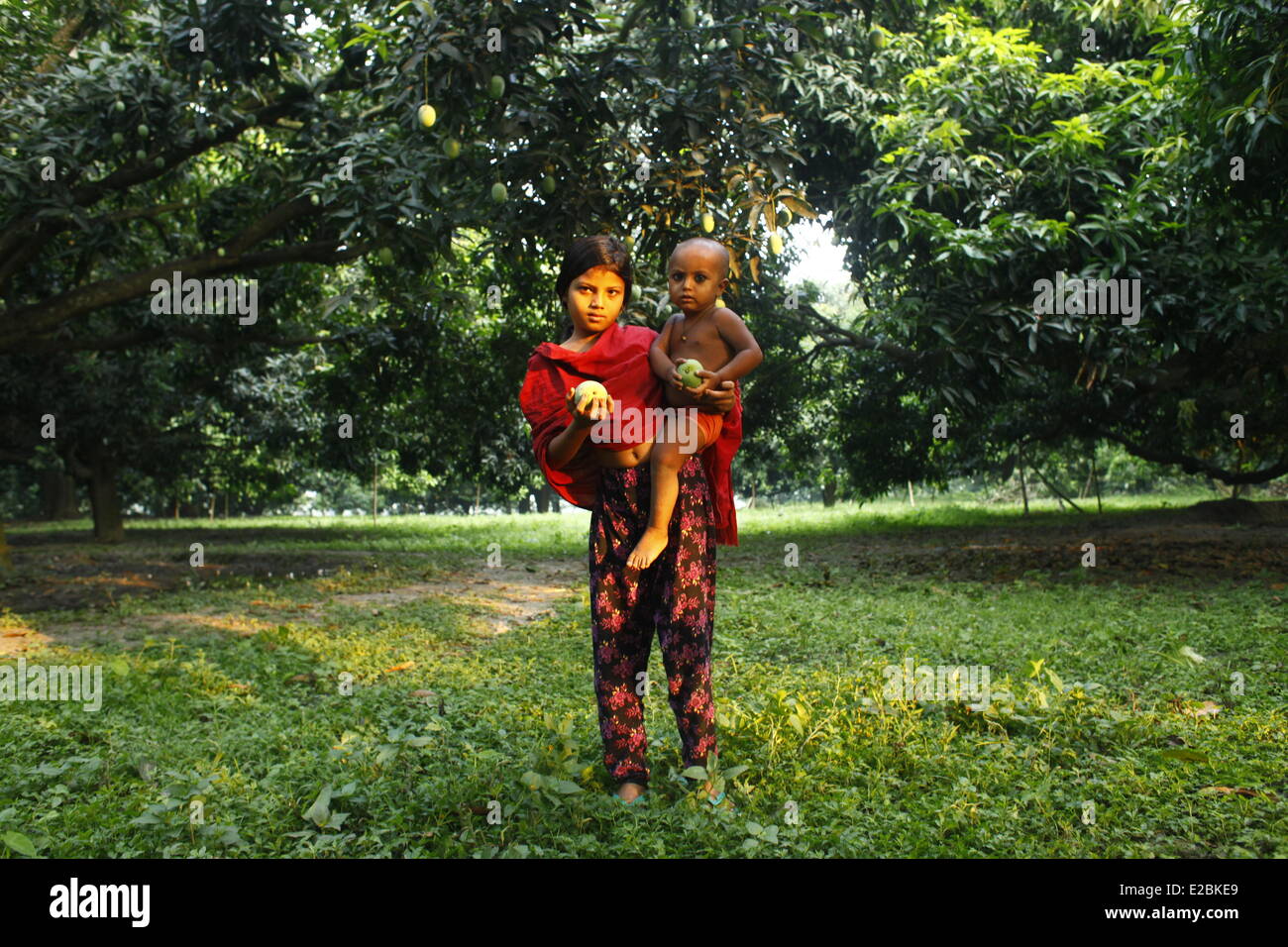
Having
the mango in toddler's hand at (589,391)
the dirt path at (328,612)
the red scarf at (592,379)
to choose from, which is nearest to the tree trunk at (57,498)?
the dirt path at (328,612)

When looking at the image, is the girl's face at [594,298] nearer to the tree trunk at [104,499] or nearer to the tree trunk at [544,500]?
the tree trunk at [104,499]

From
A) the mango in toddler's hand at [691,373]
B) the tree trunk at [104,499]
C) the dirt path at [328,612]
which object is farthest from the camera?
the tree trunk at [104,499]

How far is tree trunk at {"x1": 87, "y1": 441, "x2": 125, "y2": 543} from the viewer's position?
1577 centimetres

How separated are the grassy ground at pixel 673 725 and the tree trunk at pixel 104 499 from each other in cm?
735

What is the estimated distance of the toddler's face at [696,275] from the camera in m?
3.12

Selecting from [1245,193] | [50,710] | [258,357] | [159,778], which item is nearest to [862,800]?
[159,778]

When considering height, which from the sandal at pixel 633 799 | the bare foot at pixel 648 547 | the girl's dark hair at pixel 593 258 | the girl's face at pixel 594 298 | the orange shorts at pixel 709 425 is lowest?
the sandal at pixel 633 799

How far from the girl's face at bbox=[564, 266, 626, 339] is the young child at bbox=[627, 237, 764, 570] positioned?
184mm

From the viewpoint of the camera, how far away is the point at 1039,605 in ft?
24.4

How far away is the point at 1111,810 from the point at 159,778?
11.4 feet

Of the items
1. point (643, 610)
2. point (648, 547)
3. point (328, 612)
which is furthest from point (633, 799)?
point (328, 612)

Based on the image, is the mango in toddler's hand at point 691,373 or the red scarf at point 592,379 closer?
the mango in toddler's hand at point 691,373

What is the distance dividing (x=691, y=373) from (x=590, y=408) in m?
0.36

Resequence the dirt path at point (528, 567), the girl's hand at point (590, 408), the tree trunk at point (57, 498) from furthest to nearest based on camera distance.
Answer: the tree trunk at point (57, 498), the dirt path at point (528, 567), the girl's hand at point (590, 408)
